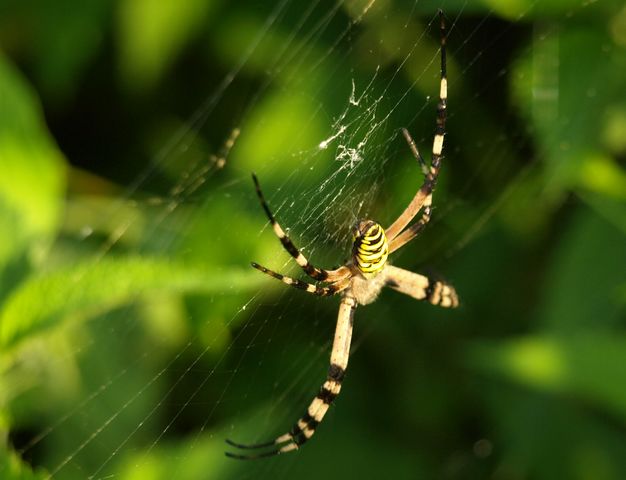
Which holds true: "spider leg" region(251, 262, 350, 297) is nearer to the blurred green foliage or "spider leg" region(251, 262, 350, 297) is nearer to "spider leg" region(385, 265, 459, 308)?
the blurred green foliage

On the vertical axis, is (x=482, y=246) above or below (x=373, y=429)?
above

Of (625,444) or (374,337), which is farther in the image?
(374,337)

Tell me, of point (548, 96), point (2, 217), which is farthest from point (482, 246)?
point (2, 217)

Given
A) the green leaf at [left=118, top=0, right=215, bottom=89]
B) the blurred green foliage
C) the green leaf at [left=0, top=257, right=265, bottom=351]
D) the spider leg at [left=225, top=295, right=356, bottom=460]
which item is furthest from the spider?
the green leaf at [left=118, top=0, right=215, bottom=89]

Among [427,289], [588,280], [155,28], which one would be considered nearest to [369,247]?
[427,289]

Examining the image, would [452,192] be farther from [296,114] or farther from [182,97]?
[182,97]

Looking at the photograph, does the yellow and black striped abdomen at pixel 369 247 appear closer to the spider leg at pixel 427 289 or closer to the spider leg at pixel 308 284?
the spider leg at pixel 308 284
